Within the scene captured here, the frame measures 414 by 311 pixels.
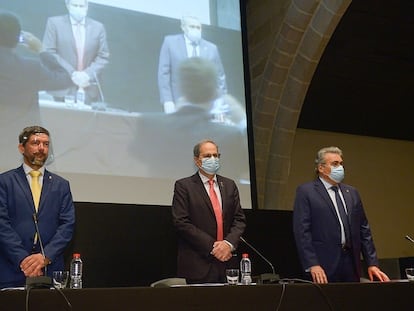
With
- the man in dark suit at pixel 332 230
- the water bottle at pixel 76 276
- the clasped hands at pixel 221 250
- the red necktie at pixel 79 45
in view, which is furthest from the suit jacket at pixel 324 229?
the red necktie at pixel 79 45

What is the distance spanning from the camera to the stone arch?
620cm

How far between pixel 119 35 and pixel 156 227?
5.05ft

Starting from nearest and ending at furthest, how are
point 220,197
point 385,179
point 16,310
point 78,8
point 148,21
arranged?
1. point 16,310
2. point 220,197
3. point 78,8
4. point 148,21
5. point 385,179

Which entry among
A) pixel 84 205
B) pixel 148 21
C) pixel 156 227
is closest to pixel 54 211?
pixel 84 205

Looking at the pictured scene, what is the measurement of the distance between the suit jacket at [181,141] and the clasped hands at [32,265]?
5.63ft

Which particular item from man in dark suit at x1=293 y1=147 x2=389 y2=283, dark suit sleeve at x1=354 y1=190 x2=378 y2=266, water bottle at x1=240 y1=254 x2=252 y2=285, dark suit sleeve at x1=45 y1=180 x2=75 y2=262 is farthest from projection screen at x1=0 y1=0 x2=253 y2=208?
water bottle at x1=240 y1=254 x2=252 y2=285

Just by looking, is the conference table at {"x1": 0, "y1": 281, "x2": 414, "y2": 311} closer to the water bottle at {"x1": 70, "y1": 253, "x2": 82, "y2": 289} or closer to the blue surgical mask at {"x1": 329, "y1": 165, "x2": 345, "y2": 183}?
the water bottle at {"x1": 70, "y1": 253, "x2": 82, "y2": 289}

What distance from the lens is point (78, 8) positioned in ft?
15.3

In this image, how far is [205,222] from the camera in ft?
12.0

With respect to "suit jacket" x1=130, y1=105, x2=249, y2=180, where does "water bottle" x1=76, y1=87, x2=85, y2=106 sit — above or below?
above

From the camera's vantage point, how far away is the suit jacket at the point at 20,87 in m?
4.26

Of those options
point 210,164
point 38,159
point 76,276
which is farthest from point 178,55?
point 76,276

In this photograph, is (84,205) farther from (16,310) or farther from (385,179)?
(385,179)

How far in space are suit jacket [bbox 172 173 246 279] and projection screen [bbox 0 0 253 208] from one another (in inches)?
39.9
